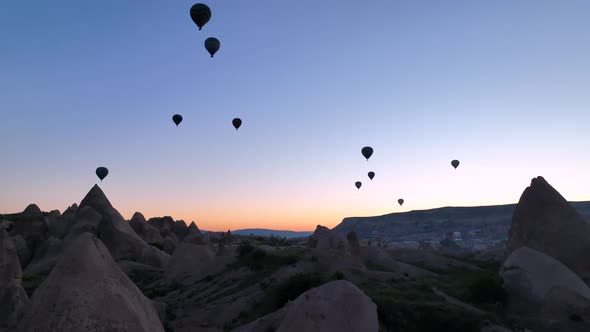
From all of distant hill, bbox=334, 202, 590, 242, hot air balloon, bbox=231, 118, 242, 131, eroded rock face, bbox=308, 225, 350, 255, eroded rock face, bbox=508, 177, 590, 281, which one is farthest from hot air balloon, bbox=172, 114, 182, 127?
distant hill, bbox=334, 202, 590, 242

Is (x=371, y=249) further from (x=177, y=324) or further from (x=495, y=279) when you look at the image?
(x=177, y=324)

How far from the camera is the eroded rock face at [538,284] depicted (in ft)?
63.9

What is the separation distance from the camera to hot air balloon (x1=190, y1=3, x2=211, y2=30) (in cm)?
2988

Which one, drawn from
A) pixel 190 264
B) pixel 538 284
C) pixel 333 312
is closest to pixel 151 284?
pixel 190 264

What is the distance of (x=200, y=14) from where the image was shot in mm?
29891

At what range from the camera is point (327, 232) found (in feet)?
122

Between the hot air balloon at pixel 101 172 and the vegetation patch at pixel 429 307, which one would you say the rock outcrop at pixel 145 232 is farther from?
the vegetation patch at pixel 429 307

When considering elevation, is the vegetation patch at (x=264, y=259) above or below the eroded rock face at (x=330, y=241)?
below

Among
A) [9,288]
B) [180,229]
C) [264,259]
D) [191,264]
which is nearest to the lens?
[9,288]

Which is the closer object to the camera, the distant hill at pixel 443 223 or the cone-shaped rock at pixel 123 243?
the cone-shaped rock at pixel 123 243

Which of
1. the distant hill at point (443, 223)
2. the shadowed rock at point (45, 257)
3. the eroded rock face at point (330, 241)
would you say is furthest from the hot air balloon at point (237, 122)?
the distant hill at point (443, 223)

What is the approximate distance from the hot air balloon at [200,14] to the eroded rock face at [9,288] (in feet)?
53.5

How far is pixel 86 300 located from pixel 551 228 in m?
25.9

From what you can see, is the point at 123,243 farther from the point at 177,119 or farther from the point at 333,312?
the point at 333,312
